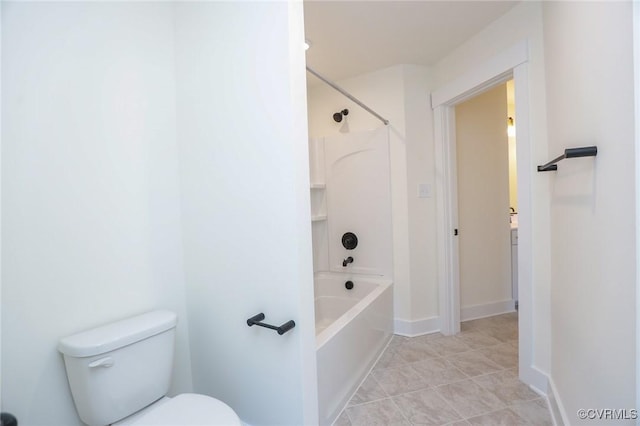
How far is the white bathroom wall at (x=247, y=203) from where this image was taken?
120cm

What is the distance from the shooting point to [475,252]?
9.48 feet

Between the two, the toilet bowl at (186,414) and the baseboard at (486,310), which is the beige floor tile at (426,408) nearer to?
the toilet bowl at (186,414)

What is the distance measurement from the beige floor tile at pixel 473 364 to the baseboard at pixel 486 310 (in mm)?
640

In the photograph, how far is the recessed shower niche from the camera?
271cm

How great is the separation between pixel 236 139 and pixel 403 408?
1.79 m

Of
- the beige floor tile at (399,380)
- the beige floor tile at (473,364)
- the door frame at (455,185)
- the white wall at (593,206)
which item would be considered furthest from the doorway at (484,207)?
the white wall at (593,206)

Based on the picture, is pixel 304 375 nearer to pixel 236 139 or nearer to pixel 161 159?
pixel 236 139

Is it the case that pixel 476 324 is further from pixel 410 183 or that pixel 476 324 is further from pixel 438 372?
pixel 410 183

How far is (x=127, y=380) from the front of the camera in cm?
111

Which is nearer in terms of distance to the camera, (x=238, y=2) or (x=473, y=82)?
(x=238, y=2)

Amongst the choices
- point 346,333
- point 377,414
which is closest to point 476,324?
point 377,414

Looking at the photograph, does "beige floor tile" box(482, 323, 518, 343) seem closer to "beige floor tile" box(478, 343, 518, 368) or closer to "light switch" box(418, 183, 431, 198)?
"beige floor tile" box(478, 343, 518, 368)

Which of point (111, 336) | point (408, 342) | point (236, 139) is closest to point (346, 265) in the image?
point (408, 342)

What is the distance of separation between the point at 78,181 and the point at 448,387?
2.33m
